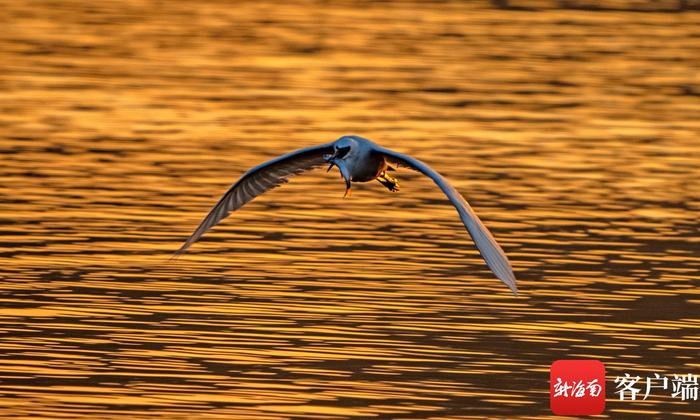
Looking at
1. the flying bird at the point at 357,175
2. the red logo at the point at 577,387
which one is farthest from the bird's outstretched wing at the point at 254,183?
the red logo at the point at 577,387

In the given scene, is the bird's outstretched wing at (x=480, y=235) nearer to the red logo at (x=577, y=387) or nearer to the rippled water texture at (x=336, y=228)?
the red logo at (x=577, y=387)

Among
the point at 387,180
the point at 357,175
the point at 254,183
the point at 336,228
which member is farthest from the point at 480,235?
the point at 336,228

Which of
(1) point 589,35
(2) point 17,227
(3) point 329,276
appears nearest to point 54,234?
(2) point 17,227

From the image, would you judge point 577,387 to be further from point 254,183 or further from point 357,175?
point 254,183

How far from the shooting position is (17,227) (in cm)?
1900

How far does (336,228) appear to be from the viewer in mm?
19188

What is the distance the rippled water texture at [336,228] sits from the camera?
44.9 ft

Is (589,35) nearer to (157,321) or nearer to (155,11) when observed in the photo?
(155,11)

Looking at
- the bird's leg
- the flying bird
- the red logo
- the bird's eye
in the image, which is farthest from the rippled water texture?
the bird's eye

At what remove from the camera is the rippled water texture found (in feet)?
44.9

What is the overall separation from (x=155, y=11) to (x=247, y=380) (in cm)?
3034

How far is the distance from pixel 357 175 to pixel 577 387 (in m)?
2.04

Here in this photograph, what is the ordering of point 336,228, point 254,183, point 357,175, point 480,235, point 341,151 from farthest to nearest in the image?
1. point 336,228
2. point 254,183
3. point 357,175
4. point 341,151
5. point 480,235

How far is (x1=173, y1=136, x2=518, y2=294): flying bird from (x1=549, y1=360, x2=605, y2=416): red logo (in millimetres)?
1420
